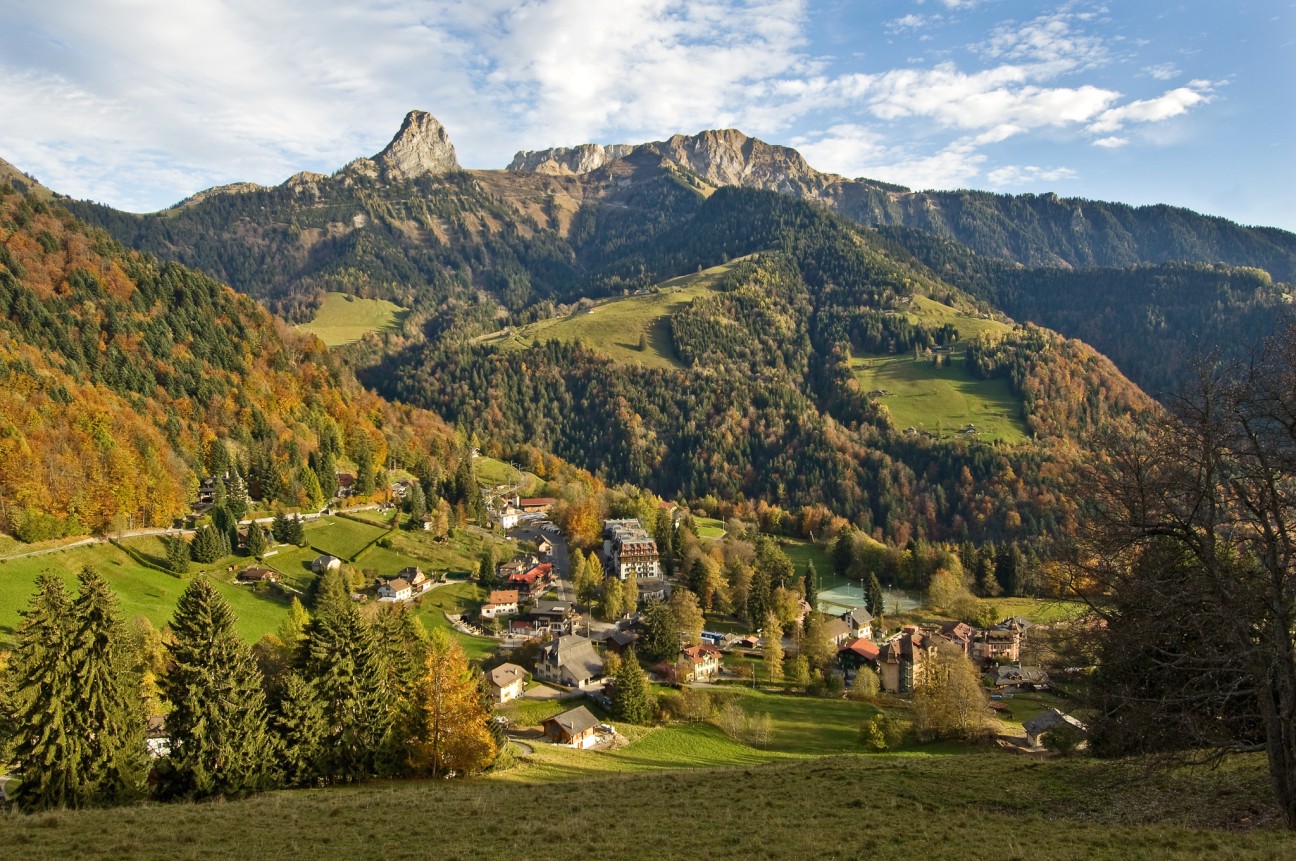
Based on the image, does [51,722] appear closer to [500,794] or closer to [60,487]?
[500,794]

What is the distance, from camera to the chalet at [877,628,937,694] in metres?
71.1

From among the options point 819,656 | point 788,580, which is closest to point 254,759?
point 819,656

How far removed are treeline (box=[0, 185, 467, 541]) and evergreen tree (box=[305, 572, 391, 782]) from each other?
55186 mm

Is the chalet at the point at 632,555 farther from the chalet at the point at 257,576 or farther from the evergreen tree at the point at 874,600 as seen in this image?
the chalet at the point at 257,576

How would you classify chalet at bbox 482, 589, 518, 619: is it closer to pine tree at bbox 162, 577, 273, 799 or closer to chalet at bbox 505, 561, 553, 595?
chalet at bbox 505, 561, 553, 595

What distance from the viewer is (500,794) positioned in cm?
2466

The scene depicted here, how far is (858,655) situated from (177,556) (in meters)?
69.4

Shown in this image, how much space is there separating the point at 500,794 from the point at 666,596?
7078 cm

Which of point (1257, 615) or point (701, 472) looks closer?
point (1257, 615)

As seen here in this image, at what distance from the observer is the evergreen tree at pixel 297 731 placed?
29.4 m

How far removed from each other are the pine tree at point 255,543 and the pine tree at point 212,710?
56.8 meters

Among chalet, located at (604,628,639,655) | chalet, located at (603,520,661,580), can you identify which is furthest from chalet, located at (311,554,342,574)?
chalet, located at (603,520,661,580)

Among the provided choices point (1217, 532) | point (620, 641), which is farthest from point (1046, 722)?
point (1217, 532)

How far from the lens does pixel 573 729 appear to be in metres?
52.1
